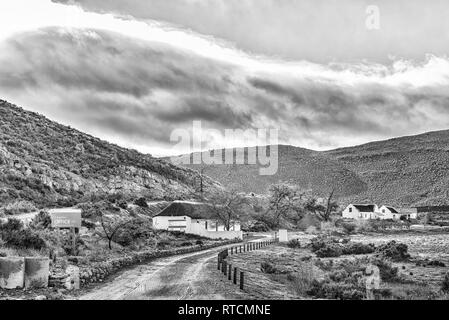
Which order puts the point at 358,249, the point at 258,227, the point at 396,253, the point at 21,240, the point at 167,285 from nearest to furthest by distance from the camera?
the point at 167,285, the point at 21,240, the point at 396,253, the point at 358,249, the point at 258,227

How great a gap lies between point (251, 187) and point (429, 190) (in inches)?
1892

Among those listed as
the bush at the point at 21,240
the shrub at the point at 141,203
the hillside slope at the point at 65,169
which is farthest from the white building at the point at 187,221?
the bush at the point at 21,240

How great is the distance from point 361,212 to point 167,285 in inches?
4139

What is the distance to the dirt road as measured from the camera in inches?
632

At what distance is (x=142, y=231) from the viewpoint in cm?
4678

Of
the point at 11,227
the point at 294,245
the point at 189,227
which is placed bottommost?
the point at 294,245

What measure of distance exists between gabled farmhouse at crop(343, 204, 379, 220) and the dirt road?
96.2 metres

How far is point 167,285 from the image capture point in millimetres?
18625

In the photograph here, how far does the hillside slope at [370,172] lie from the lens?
13000 centimetres

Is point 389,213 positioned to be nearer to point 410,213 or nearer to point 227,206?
point 410,213

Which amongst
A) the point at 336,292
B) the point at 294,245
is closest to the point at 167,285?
the point at 336,292

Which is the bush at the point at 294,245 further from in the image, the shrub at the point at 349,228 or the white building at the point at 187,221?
the shrub at the point at 349,228
